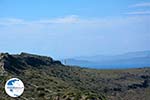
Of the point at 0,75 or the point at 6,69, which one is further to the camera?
the point at 6,69

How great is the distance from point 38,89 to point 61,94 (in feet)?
59.2

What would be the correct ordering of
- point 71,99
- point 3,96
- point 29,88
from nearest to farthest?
point 3,96 < point 71,99 < point 29,88

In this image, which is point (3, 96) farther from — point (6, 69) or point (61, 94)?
point (6, 69)

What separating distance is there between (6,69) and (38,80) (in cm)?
1479

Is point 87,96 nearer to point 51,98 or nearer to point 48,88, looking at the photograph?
point 51,98

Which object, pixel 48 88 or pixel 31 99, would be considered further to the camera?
pixel 48 88

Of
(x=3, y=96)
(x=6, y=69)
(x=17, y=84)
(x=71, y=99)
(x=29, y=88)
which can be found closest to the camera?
(x=17, y=84)

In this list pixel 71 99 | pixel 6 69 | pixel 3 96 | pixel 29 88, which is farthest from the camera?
pixel 6 69

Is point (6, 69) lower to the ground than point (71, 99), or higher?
higher

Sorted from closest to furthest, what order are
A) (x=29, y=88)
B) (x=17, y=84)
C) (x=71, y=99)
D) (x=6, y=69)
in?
(x=17, y=84) < (x=71, y=99) < (x=29, y=88) < (x=6, y=69)

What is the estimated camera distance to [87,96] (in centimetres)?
14562

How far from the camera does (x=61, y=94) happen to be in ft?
496

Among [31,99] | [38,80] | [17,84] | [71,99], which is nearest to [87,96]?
[71,99]

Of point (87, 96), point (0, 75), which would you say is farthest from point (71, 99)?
point (0, 75)
